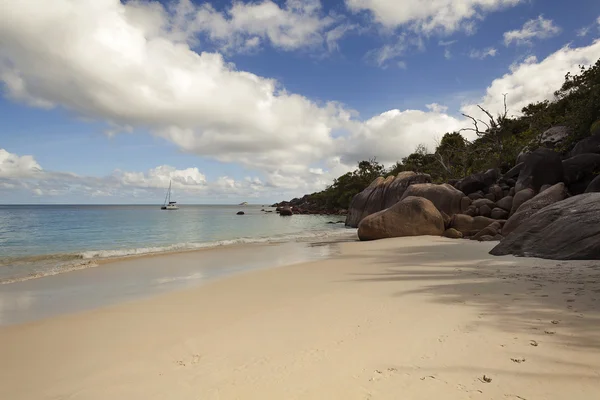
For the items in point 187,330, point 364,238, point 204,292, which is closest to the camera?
point 187,330

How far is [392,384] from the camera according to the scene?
2877 mm

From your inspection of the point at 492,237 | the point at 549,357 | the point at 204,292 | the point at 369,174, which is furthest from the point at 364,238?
the point at 369,174

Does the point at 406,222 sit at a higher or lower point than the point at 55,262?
higher

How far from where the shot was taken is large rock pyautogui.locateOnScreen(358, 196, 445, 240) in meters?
18.0

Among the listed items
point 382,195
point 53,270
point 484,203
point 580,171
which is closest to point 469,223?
point 484,203

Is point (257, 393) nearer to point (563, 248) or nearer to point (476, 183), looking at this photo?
point (563, 248)

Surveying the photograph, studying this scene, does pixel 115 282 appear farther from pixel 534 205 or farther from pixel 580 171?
pixel 580 171

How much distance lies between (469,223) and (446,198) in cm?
367

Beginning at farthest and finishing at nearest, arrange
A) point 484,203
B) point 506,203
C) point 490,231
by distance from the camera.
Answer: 1. point 484,203
2. point 506,203
3. point 490,231

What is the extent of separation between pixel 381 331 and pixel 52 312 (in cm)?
607

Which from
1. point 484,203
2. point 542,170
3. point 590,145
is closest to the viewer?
point 542,170

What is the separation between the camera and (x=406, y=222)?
18172mm

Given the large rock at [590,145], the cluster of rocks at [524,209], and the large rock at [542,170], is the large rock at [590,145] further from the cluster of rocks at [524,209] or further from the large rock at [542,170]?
the large rock at [542,170]

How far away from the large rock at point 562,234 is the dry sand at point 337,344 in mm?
859
